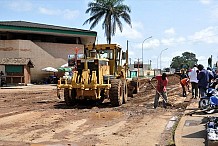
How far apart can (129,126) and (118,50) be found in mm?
7627

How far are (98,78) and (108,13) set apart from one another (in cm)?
3696

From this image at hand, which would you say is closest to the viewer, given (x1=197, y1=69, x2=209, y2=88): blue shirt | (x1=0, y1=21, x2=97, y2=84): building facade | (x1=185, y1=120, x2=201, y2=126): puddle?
(x1=185, y1=120, x2=201, y2=126): puddle

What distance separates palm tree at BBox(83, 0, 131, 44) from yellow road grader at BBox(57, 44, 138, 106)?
111ft

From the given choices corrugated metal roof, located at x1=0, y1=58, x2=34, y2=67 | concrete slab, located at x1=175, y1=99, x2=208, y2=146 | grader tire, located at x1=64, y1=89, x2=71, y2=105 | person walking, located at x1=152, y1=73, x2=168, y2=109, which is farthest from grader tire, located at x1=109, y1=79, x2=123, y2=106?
corrugated metal roof, located at x1=0, y1=58, x2=34, y2=67

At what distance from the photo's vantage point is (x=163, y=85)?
14.8 m

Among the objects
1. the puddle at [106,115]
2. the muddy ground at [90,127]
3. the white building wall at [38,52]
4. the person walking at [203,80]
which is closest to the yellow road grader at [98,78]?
the muddy ground at [90,127]

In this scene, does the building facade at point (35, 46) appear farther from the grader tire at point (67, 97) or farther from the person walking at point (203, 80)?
the person walking at point (203, 80)

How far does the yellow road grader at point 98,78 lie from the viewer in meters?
15.5

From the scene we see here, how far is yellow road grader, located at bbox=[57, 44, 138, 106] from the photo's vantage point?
50.8ft

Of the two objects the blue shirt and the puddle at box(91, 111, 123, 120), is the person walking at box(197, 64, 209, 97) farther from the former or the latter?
the puddle at box(91, 111, 123, 120)

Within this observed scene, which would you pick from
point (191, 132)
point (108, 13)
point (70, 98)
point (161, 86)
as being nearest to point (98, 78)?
point (70, 98)

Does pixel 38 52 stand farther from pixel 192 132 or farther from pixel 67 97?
pixel 192 132

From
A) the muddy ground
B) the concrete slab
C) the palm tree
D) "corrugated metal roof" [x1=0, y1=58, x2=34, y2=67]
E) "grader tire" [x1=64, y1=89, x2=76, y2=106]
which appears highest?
the palm tree

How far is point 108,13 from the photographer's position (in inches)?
2035
